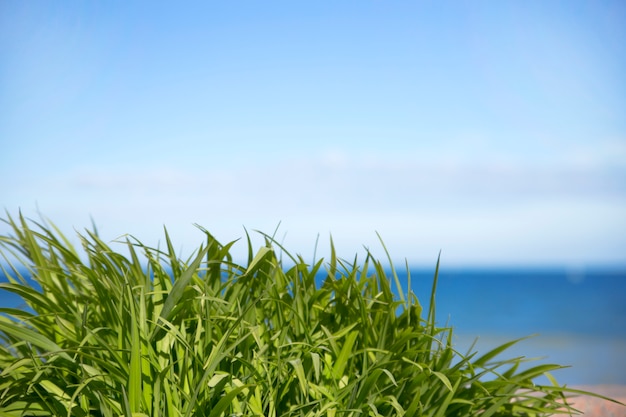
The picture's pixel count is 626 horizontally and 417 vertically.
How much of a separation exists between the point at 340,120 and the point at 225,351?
37105 millimetres

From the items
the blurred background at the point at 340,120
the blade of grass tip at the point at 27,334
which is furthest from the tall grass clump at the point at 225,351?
the blurred background at the point at 340,120

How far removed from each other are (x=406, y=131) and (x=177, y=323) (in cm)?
3681

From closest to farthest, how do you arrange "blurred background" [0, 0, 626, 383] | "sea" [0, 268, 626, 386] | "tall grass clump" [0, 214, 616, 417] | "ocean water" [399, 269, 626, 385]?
"tall grass clump" [0, 214, 616, 417]
"sea" [0, 268, 626, 386]
"ocean water" [399, 269, 626, 385]
"blurred background" [0, 0, 626, 383]

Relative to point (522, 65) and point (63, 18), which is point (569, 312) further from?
point (63, 18)

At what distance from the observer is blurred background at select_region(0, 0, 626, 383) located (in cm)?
3431

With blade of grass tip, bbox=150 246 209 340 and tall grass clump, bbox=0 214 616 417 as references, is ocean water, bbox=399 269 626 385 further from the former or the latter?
blade of grass tip, bbox=150 246 209 340

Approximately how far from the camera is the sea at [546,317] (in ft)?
38.2

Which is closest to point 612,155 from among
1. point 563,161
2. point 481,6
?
point 563,161

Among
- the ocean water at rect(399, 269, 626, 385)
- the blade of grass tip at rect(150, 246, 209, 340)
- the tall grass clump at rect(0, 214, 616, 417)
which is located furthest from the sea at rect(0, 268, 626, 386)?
the blade of grass tip at rect(150, 246, 209, 340)

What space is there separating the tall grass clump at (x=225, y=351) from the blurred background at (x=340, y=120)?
100 ft

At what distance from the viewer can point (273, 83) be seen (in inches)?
1377

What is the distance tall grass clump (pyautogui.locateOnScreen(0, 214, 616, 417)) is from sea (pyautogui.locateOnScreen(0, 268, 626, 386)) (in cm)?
474

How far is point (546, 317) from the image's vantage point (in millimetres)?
21375

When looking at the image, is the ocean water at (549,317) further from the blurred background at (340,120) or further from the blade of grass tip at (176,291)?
the blade of grass tip at (176,291)
